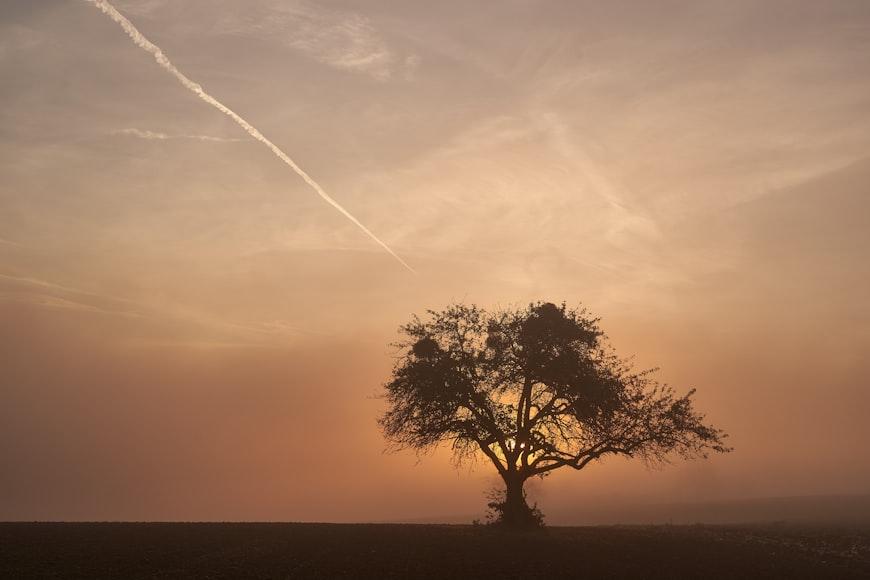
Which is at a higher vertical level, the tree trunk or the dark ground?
the tree trunk

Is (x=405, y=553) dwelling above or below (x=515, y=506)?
below

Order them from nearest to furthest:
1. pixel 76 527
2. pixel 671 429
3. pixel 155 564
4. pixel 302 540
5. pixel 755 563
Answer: pixel 155 564, pixel 755 563, pixel 302 540, pixel 76 527, pixel 671 429

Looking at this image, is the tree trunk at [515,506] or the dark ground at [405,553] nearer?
the dark ground at [405,553]

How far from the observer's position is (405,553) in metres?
35.9

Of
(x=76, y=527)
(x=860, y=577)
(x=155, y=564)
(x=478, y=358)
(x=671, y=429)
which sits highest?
(x=478, y=358)

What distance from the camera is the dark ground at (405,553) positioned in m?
31.7

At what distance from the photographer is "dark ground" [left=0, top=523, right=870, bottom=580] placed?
Result: 31.7 meters

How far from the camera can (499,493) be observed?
165ft

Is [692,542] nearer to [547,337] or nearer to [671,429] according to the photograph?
[671,429]

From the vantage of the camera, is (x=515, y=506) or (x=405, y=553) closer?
(x=405, y=553)

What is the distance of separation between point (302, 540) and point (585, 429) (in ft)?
66.5

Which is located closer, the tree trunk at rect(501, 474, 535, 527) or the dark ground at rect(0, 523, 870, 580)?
the dark ground at rect(0, 523, 870, 580)

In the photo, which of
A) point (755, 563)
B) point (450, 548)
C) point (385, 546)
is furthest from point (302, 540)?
point (755, 563)

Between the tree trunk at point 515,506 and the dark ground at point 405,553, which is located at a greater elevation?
the tree trunk at point 515,506
